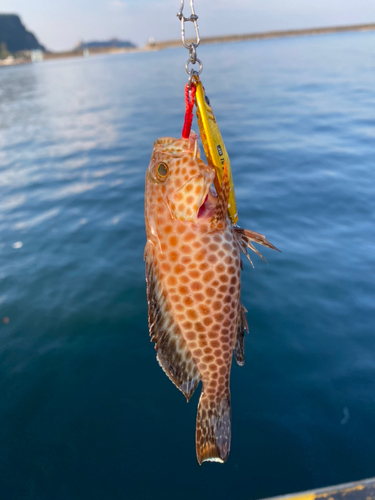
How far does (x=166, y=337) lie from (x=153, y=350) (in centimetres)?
440

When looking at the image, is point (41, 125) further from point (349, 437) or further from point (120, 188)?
point (349, 437)

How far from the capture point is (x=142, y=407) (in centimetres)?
621

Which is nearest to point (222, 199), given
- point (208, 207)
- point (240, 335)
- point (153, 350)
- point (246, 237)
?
point (208, 207)

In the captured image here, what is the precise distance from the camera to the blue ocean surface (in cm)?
537

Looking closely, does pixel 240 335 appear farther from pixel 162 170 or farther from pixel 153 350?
pixel 153 350

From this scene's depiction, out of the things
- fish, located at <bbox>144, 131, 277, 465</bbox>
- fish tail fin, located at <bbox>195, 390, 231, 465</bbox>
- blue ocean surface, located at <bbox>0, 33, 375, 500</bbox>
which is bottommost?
blue ocean surface, located at <bbox>0, 33, 375, 500</bbox>

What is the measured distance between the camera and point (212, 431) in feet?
11.1

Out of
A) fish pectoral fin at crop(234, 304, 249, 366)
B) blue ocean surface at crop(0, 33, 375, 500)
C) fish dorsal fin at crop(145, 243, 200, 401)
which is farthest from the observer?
blue ocean surface at crop(0, 33, 375, 500)

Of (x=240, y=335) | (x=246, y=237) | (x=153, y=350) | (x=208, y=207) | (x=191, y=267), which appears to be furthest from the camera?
(x=153, y=350)

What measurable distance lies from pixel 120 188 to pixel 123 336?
9.00m

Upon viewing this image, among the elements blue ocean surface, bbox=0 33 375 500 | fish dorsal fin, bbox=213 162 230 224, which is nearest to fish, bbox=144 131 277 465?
fish dorsal fin, bbox=213 162 230 224

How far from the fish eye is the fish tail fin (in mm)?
2104

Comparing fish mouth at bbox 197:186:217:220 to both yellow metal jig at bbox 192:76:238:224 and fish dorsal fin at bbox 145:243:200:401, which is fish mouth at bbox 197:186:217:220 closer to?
yellow metal jig at bbox 192:76:238:224

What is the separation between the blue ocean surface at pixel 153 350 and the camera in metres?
5.37
